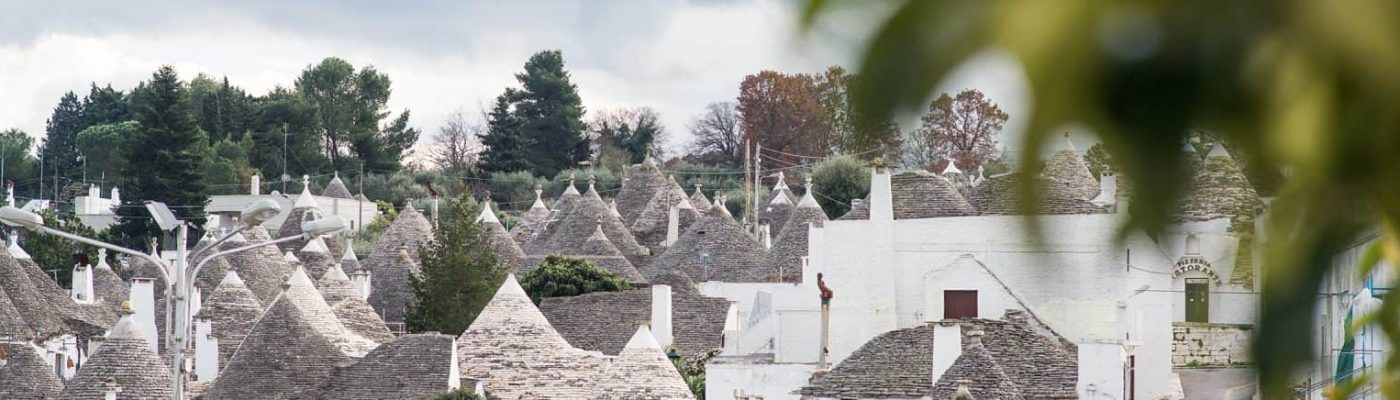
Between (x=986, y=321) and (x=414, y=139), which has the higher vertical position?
(x=414, y=139)

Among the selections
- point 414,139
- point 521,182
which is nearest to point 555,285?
point 521,182

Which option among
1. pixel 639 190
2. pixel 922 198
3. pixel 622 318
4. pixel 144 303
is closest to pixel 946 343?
pixel 922 198

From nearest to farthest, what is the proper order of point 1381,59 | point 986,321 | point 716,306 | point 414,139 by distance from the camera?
point 1381,59 < point 986,321 < point 716,306 < point 414,139

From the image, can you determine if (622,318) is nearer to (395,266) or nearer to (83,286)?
(395,266)

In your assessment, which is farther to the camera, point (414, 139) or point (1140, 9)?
point (414, 139)

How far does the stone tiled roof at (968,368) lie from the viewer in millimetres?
29938

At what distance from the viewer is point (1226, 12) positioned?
5.39ft

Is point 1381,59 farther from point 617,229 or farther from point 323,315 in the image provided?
point 617,229

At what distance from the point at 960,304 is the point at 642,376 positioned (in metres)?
6.50

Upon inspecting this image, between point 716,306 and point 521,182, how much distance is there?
72.2 meters

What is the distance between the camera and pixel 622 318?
57250mm

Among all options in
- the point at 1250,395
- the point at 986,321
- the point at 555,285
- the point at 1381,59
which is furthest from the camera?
the point at 555,285

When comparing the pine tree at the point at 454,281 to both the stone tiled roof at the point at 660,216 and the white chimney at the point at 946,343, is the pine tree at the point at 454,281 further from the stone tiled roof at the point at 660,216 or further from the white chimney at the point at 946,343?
the white chimney at the point at 946,343

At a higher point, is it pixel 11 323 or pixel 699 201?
pixel 699 201
